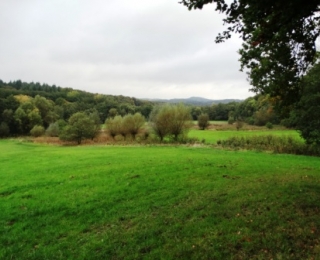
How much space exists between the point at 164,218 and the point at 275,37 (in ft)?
21.5

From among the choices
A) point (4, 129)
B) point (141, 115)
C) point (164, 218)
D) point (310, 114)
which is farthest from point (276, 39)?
point (4, 129)

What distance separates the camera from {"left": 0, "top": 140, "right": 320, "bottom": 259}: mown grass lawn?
5.58 m

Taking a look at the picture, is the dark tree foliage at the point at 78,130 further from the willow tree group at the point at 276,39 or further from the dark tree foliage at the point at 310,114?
the willow tree group at the point at 276,39

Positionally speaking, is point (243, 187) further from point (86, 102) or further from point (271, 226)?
point (86, 102)

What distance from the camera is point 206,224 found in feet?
21.9

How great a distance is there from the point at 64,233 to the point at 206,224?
4072 millimetres

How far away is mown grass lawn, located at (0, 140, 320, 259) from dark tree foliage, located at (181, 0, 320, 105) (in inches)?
165

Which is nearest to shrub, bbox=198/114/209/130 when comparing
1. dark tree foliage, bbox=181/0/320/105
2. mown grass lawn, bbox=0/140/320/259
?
mown grass lawn, bbox=0/140/320/259

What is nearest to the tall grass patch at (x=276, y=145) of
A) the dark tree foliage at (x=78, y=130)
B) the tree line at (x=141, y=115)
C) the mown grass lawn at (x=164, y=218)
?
the tree line at (x=141, y=115)

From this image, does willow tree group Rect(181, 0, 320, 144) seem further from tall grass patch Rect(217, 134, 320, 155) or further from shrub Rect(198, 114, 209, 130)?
shrub Rect(198, 114, 209, 130)

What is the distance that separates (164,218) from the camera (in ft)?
24.2

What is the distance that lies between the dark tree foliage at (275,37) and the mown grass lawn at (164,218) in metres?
4.18

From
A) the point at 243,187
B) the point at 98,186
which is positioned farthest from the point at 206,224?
the point at 98,186

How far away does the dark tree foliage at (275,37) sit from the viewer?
5.73 metres
